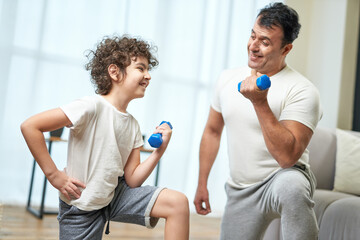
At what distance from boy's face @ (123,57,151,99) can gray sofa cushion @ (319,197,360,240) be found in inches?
39.0

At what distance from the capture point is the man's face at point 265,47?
1.56 metres

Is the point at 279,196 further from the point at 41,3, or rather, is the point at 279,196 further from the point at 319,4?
the point at 319,4

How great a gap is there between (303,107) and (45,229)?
1471 mm

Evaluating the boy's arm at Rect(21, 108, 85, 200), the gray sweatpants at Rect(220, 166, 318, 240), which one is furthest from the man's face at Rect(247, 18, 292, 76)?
the boy's arm at Rect(21, 108, 85, 200)

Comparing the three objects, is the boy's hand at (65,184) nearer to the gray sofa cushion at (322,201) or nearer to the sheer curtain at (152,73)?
the gray sofa cushion at (322,201)

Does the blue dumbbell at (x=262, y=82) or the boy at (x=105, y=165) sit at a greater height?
the blue dumbbell at (x=262, y=82)

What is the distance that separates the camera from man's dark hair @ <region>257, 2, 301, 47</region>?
1.57 m

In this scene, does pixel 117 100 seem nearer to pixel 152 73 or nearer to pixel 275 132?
pixel 275 132

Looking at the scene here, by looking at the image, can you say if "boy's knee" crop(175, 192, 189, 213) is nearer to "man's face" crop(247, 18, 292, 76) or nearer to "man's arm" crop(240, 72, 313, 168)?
"man's arm" crop(240, 72, 313, 168)

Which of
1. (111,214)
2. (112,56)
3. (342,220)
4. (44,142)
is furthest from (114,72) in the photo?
(342,220)

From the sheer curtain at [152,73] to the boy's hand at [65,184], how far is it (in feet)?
5.39

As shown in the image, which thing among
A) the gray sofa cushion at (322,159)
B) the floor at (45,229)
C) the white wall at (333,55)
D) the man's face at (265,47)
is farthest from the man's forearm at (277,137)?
the white wall at (333,55)

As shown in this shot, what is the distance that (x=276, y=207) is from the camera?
1.36 meters

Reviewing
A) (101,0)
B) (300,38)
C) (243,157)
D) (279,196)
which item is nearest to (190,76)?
Result: (101,0)
